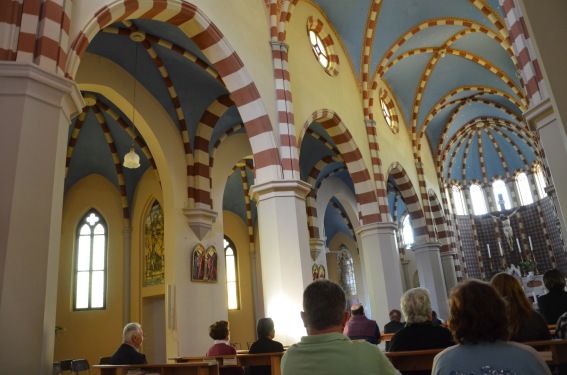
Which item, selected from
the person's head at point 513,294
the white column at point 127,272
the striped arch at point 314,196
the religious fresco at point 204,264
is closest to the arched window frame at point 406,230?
→ the striped arch at point 314,196

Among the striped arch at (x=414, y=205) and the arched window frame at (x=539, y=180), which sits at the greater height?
the arched window frame at (x=539, y=180)

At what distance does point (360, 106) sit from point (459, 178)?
16.2m

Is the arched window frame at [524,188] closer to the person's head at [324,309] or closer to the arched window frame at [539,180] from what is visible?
the arched window frame at [539,180]

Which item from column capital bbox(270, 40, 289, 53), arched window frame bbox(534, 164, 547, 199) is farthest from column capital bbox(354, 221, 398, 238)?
arched window frame bbox(534, 164, 547, 199)

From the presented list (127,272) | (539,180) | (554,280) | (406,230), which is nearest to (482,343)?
(554,280)

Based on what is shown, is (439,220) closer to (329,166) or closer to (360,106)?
(329,166)

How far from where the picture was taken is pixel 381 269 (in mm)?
11664

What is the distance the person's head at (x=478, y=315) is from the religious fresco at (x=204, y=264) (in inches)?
346

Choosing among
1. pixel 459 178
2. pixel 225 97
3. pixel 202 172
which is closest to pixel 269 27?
pixel 225 97

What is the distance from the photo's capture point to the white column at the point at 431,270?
15930 mm

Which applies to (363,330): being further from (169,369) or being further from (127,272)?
(127,272)

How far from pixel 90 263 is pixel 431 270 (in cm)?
1116

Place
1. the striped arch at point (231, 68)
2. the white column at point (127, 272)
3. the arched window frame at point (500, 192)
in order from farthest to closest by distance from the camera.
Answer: the arched window frame at point (500, 192) < the white column at point (127, 272) < the striped arch at point (231, 68)

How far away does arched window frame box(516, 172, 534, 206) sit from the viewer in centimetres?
2577
